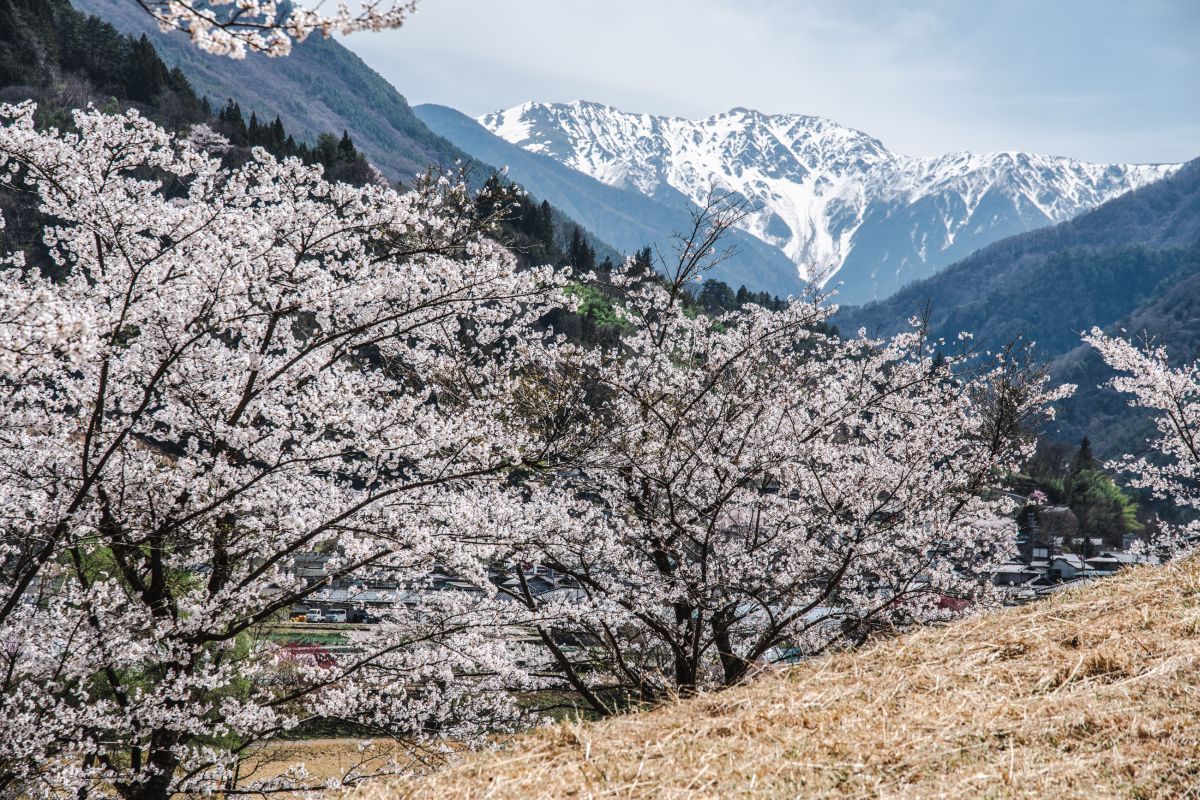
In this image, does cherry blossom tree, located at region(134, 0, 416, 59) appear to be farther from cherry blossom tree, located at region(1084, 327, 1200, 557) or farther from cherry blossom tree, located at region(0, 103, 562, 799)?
cherry blossom tree, located at region(1084, 327, 1200, 557)

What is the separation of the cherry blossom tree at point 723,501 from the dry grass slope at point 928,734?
3.39m

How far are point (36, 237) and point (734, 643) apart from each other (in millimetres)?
48929

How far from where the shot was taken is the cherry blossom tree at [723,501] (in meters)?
8.20

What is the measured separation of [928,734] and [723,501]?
4.40 meters

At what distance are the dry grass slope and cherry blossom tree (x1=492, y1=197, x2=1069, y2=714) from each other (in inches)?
134

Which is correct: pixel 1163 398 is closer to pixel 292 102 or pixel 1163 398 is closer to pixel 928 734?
pixel 928 734

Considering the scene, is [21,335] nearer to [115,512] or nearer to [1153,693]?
[115,512]

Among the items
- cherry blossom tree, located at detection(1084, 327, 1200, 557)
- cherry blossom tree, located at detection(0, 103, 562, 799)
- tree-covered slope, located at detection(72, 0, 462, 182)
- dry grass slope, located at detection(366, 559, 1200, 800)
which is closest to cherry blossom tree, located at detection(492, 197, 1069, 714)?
cherry blossom tree, located at detection(0, 103, 562, 799)

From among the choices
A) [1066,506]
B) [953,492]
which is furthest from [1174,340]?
[953,492]

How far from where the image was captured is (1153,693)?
2922mm

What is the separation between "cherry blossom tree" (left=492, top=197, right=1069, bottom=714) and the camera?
8.20m

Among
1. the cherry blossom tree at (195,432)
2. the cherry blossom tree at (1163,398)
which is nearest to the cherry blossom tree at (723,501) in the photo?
the cherry blossom tree at (195,432)

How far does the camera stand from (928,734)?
288 centimetres

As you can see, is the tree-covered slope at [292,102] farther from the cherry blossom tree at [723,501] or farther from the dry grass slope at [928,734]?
the dry grass slope at [928,734]
